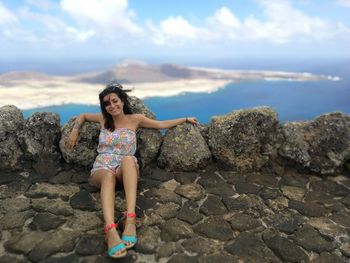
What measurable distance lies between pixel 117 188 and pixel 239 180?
83.3 inches

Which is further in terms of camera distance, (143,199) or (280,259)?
(143,199)

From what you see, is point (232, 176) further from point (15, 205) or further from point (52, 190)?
point (15, 205)

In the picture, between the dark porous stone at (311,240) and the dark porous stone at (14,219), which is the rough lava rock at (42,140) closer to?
the dark porous stone at (14,219)

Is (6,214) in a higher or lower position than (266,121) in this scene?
lower

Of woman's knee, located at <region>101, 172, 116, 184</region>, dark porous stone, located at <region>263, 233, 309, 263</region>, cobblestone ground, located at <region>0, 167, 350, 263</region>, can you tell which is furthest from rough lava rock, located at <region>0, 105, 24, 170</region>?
dark porous stone, located at <region>263, 233, 309, 263</region>

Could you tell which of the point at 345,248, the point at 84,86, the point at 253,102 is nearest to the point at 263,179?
the point at 345,248

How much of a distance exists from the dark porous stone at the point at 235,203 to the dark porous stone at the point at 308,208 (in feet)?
2.30

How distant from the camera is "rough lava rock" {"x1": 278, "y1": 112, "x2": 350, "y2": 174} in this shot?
20.0 feet

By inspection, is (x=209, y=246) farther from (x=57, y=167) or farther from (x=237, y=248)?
(x=57, y=167)

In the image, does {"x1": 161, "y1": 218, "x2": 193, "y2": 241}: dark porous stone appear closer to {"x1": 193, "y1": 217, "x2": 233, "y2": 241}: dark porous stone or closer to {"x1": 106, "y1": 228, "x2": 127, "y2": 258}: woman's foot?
{"x1": 193, "y1": 217, "x2": 233, "y2": 241}: dark porous stone

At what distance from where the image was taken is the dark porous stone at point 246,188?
5.41 metres

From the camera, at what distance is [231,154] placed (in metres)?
5.98

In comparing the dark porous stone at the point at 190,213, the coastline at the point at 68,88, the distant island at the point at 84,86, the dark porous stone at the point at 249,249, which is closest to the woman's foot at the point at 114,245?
the dark porous stone at the point at 190,213

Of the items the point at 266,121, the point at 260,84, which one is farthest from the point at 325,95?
the point at 266,121
